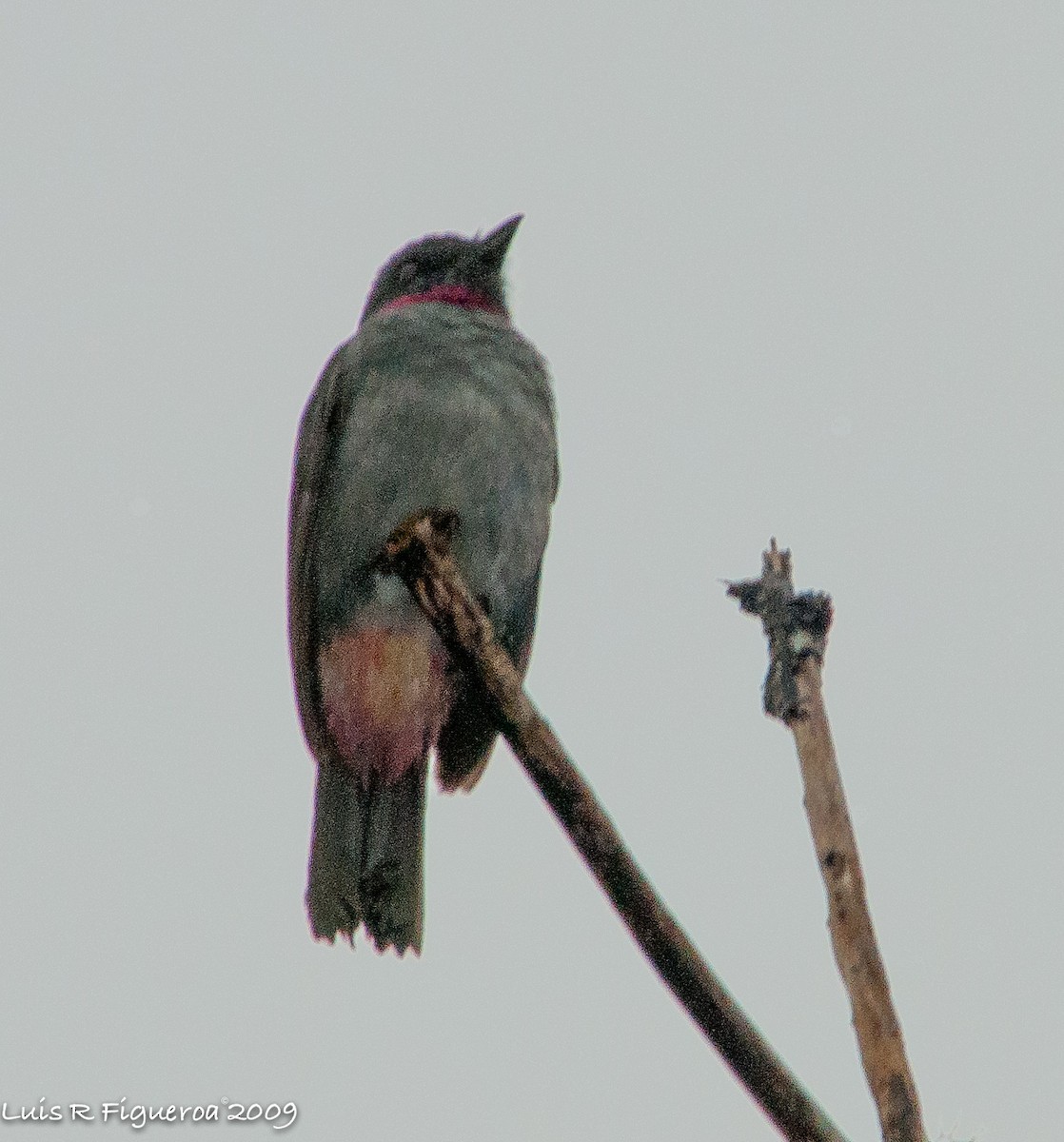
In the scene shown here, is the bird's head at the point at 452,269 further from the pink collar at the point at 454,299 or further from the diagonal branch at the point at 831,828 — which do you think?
the diagonal branch at the point at 831,828

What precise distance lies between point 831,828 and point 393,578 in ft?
8.55

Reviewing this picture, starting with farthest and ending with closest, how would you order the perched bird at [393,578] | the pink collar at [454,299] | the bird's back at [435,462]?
the pink collar at [454,299] < the bird's back at [435,462] < the perched bird at [393,578]

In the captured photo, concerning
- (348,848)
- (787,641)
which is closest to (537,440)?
(348,848)

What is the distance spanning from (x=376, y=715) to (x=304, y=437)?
1.09 meters

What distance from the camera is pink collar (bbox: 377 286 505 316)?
6.17 m

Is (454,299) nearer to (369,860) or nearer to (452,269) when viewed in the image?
(452,269)

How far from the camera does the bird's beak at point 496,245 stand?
21.2ft

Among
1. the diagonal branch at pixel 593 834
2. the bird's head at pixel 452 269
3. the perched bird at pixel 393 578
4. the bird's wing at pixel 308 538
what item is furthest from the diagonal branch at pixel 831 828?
the bird's head at pixel 452 269

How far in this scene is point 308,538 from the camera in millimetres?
5441

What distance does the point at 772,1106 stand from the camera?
248 cm

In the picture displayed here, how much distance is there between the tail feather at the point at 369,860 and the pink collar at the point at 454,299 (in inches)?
74.6

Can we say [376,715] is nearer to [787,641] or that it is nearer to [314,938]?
[314,938]

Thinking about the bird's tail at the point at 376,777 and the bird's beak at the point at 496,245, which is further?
the bird's beak at the point at 496,245

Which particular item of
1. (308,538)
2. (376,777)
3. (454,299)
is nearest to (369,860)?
(376,777)
